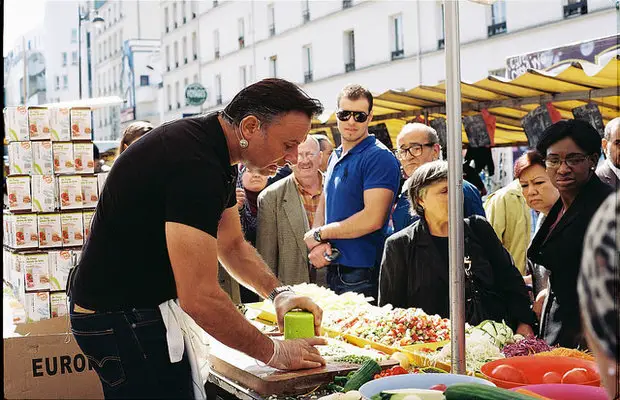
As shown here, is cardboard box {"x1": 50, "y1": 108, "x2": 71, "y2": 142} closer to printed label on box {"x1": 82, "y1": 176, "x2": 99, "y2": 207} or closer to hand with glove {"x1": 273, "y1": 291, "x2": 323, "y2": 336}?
printed label on box {"x1": 82, "y1": 176, "x2": 99, "y2": 207}

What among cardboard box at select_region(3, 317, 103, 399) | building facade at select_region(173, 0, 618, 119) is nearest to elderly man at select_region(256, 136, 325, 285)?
cardboard box at select_region(3, 317, 103, 399)

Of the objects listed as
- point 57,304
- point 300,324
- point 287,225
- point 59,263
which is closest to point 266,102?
point 300,324

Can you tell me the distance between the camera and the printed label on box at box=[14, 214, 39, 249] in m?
6.55

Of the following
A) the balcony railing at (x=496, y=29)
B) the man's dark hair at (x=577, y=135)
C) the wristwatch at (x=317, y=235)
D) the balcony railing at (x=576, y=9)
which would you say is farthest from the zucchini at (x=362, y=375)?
the balcony railing at (x=496, y=29)

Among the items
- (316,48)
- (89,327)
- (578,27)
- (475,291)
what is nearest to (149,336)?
(89,327)

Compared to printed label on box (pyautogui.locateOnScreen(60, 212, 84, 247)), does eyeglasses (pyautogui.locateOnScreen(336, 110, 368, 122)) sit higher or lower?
higher

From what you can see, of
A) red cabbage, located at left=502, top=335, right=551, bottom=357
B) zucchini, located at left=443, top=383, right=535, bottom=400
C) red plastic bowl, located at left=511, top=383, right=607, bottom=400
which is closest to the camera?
zucchini, located at left=443, top=383, right=535, bottom=400

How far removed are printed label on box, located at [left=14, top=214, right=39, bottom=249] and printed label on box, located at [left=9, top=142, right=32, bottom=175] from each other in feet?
1.32

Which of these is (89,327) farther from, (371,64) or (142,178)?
(371,64)

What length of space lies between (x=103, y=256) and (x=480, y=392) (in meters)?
1.12

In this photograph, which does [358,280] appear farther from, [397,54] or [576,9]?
[397,54]

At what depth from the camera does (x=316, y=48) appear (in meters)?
24.5

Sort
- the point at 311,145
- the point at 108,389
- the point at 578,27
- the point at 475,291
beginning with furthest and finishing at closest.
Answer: the point at 578,27
the point at 311,145
the point at 475,291
the point at 108,389

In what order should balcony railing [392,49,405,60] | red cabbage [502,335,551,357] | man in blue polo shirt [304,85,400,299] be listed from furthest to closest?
1. balcony railing [392,49,405,60]
2. man in blue polo shirt [304,85,400,299]
3. red cabbage [502,335,551,357]
